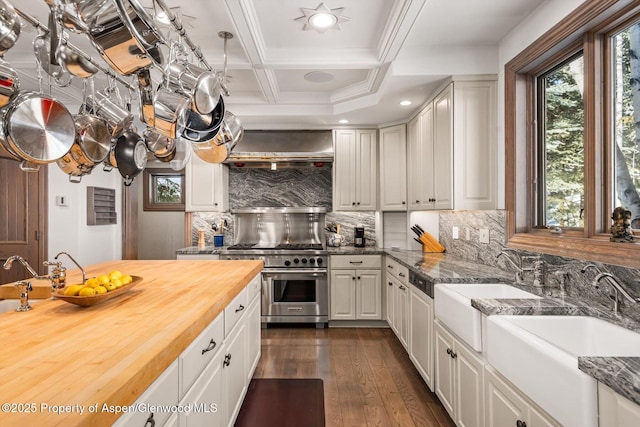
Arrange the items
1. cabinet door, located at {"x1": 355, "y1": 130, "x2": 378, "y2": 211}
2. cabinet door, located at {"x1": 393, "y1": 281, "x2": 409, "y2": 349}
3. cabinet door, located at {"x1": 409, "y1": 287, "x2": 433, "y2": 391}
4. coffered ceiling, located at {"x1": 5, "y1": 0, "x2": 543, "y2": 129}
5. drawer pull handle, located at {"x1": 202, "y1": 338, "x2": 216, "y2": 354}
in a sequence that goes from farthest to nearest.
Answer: cabinet door, located at {"x1": 355, "y1": 130, "x2": 378, "y2": 211}
cabinet door, located at {"x1": 393, "y1": 281, "x2": 409, "y2": 349}
cabinet door, located at {"x1": 409, "y1": 287, "x2": 433, "y2": 391}
coffered ceiling, located at {"x1": 5, "y1": 0, "x2": 543, "y2": 129}
drawer pull handle, located at {"x1": 202, "y1": 338, "x2": 216, "y2": 354}

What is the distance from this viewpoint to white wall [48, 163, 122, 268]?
12.9 ft

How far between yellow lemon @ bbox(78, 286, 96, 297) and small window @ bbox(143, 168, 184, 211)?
5009 millimetres

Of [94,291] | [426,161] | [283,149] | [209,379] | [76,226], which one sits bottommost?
[209,379]

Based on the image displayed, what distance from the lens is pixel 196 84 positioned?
1.74 m

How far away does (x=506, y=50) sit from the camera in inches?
105

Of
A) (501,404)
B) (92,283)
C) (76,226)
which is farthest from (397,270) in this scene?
(76,226)

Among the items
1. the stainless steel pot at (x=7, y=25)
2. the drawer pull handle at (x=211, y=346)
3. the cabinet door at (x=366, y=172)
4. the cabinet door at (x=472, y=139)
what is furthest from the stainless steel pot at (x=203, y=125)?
the cabinet door at (x=366, y=172)

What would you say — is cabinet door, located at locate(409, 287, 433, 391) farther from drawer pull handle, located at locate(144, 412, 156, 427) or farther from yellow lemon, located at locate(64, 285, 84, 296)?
yellow lemon, located at locate(64, 285, 84, 296)

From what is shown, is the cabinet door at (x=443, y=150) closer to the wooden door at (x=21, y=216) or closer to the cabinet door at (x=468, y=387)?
the cabinet door at (x=468, y=387)

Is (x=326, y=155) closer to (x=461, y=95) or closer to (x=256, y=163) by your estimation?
(x=256, y=163)

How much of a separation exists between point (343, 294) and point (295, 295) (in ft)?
1.83

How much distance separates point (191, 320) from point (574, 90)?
98.6 inches

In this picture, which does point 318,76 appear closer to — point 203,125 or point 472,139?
point 472,139

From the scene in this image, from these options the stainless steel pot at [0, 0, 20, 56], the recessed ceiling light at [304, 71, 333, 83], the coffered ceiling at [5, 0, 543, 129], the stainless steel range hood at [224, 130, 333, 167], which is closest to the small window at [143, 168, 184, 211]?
the stainless steel range hood at [224, 130, 333, 167]
